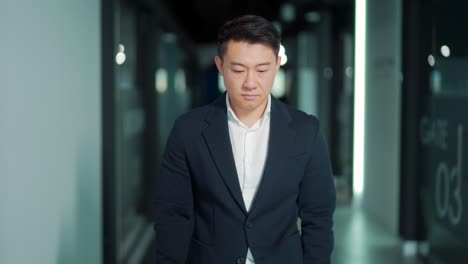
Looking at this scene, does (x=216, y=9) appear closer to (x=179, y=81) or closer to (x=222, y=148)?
(x=179, y=81)

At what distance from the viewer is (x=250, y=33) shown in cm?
186

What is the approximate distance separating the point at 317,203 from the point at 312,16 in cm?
1015

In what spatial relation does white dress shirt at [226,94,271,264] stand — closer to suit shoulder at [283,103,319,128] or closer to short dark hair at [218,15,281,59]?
suit shoulder at [283,103,319,128]

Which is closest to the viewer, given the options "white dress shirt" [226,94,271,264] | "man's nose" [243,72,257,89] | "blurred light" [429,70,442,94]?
"man's nose" [243,72,257,89]

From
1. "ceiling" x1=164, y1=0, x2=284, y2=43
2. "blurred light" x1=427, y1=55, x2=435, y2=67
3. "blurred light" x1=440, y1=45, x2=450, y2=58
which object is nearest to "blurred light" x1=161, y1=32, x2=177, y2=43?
"ceiling" x1=164, y1=0, x2=284, y2=43

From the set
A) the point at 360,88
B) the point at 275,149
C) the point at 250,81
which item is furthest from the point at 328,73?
the point at 250,81

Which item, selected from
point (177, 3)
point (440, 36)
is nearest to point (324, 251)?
point (440, 36)

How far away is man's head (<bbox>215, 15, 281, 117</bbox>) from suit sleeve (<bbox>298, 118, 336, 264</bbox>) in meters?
0.27

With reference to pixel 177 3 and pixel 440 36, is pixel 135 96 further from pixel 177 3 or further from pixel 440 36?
pixel 177 3

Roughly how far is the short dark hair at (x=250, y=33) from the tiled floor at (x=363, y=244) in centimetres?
395

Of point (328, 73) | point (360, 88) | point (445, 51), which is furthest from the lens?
point (328, 73)

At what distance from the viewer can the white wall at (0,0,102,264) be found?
228 centimetres

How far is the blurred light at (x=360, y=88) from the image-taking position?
8391 millimetres

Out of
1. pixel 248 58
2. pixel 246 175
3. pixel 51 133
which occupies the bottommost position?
pixel 246 175
